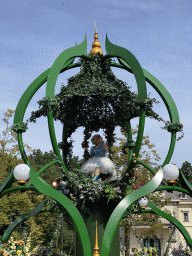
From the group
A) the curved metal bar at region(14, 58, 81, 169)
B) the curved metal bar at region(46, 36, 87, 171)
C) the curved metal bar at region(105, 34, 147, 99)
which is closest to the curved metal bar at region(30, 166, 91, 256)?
the curved metal bar at region(46, 36, 87, 171)

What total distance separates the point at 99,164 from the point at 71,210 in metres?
2.19

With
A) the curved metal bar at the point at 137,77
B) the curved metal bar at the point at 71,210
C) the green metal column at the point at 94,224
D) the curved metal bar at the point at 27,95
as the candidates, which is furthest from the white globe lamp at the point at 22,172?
the curved metal bar at the point at 137,77

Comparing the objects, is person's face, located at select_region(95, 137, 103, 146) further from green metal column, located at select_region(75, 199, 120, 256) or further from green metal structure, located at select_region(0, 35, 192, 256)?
green metal column, located at select_region(75, 199, 120, 256)

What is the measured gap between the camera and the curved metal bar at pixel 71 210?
18.4 ft

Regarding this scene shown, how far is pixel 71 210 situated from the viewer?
5.80 m

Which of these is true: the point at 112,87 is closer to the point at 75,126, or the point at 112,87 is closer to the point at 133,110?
the point at 133,110

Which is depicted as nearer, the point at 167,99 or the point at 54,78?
the point at 54,78

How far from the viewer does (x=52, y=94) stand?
6.55 meters

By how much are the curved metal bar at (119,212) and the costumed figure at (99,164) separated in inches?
64.0

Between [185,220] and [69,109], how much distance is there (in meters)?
28.5

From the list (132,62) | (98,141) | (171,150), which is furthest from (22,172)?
(171,150)

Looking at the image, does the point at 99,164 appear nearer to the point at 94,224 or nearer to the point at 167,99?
the point at 94,224

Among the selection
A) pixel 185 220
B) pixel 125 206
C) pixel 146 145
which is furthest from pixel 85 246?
pixel 185 220

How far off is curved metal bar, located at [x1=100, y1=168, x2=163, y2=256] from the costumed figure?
5.33 feet
